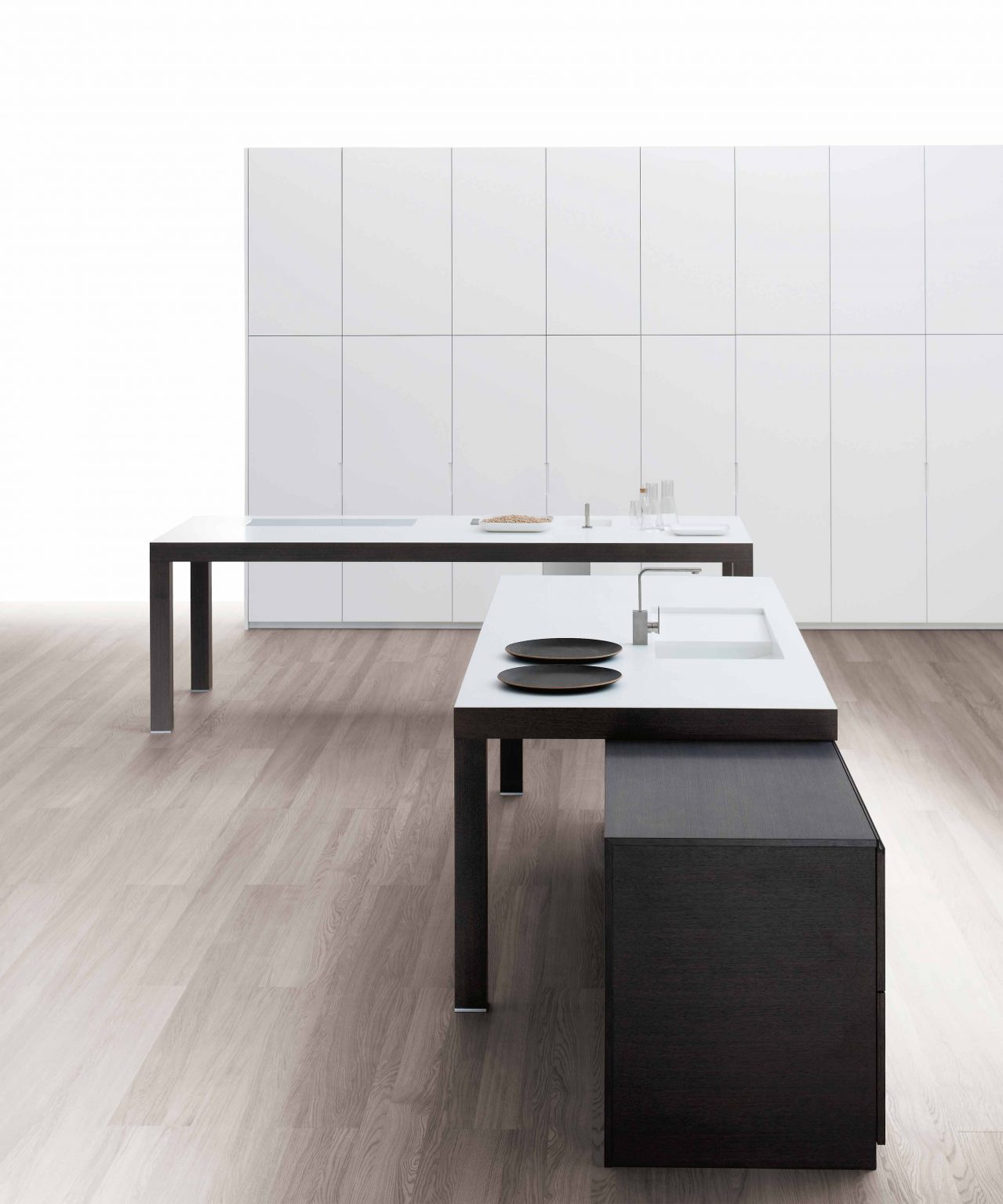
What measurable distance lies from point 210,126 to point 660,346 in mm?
3164

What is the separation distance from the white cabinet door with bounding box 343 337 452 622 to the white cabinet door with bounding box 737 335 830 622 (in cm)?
164

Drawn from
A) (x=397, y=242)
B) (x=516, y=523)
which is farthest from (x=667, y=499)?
(x=397, y=242)

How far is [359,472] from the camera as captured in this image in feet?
24.5

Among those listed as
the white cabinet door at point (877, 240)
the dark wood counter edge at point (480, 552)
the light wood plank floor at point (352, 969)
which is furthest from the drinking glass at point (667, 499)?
the white cabinet door at point (877, 240)

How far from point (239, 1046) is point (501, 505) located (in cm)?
490

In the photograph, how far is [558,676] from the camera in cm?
294

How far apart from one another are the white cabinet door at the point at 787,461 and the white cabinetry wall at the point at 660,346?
0.01 meters

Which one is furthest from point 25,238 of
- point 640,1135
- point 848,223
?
point 640,1135

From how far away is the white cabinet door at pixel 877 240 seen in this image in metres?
7.15

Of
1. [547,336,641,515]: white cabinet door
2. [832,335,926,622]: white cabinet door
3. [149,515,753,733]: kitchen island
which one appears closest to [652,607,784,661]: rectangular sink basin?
[149,515,753,733]: kitchen island

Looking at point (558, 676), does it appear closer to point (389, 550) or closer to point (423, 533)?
point (389, 550)

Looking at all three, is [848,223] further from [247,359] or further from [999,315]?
[247,359]

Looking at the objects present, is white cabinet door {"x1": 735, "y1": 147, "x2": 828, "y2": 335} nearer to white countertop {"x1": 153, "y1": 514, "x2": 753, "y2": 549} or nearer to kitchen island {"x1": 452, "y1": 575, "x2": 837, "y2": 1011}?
white countertop {"x1": 153, "y1": 514, "x2": 753, "y2": 549}

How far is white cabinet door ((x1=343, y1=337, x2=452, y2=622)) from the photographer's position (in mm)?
7395
